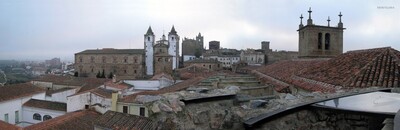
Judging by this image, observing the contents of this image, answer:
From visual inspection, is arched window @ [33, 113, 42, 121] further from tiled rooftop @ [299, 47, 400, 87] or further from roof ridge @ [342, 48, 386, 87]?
roof ridge @ [342, 48, 386, 87]

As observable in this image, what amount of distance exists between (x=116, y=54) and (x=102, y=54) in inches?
119

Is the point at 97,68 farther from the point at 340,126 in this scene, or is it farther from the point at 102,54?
the point at 340,126

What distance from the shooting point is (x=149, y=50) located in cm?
5031

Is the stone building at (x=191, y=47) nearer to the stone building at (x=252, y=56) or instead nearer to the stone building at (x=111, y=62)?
the stone building at (x=252, y=56)

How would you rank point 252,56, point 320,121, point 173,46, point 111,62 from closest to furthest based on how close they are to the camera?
1. point 320,121
2. point 173,46
3. point 111,62
4. point 252,56

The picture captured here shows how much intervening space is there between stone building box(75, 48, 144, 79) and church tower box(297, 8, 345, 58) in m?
35.2

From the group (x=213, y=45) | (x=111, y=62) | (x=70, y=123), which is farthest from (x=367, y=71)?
(x=213, y=45)

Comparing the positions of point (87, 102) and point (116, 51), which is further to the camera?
point (116, 51)

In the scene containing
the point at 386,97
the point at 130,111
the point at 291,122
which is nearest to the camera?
the point at 291,122

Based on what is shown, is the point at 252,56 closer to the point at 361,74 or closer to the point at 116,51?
the point at 116,51

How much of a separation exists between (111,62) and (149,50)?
27.6 ft

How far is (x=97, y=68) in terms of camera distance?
5525 cm

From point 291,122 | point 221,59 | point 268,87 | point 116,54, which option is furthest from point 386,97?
point 221,59

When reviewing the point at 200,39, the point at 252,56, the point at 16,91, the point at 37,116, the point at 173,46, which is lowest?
the point at 37,116
